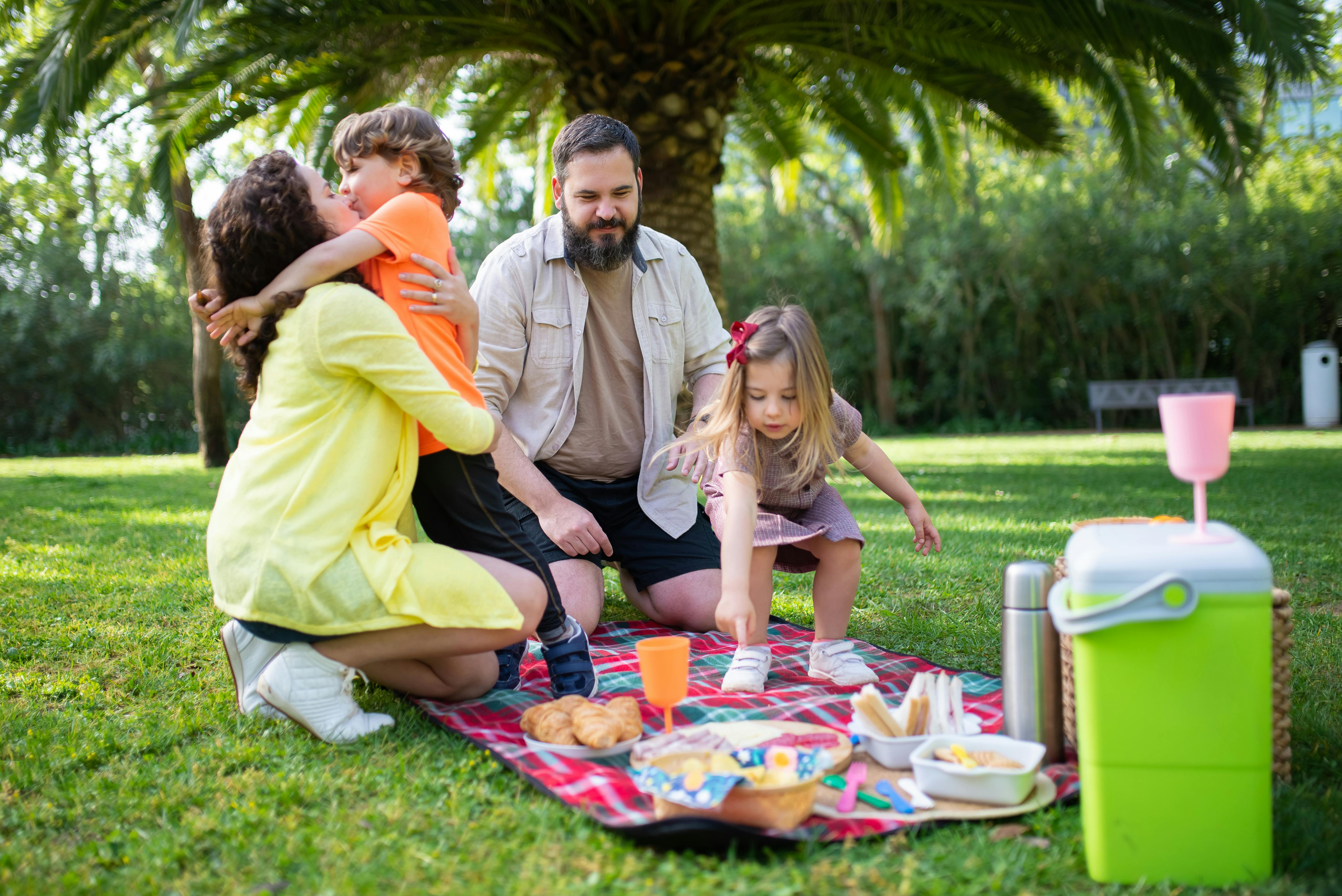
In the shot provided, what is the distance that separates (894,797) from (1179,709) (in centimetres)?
56

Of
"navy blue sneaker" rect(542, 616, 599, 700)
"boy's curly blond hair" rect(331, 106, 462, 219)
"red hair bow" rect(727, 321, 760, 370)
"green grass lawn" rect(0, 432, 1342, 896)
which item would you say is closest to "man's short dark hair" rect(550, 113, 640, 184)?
"boy's curly blond hair" rect(331, 106, 462, 219)

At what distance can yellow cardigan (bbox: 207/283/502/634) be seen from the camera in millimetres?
2162

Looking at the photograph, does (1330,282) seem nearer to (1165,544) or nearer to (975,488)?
(975,488)

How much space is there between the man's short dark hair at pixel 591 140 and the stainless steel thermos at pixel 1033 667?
196cm

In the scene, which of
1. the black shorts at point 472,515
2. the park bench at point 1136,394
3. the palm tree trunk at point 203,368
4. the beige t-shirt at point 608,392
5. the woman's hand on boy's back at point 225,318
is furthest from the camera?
the park bench at point 1136,394

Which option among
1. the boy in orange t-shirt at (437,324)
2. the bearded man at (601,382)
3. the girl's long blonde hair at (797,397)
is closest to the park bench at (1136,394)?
the bearded man at (601,382)

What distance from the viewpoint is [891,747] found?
2.04 metres

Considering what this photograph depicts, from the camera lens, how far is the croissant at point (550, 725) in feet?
7.04

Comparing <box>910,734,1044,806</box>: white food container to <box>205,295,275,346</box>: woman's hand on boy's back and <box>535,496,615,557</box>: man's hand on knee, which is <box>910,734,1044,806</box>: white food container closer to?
<box>535,496,615,557</box>: man's hand on knee

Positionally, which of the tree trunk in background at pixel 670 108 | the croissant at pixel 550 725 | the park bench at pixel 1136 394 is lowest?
the croissant at pixel 550 725

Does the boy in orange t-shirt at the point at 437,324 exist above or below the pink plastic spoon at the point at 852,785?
above

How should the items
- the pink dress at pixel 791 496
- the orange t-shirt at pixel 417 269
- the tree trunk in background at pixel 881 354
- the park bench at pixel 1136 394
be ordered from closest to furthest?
the orange t-shirt at pixel 417 269, the pink dress at pixel 791 496, the park bench at pixel 1136 394, the tree trunk in background at pixel 881 354

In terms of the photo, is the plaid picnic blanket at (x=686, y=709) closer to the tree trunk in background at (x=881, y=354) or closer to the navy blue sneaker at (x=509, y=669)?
the navy blue sneaker at (x=509, y=669)

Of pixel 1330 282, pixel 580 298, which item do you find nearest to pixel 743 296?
pixel 1330 282
